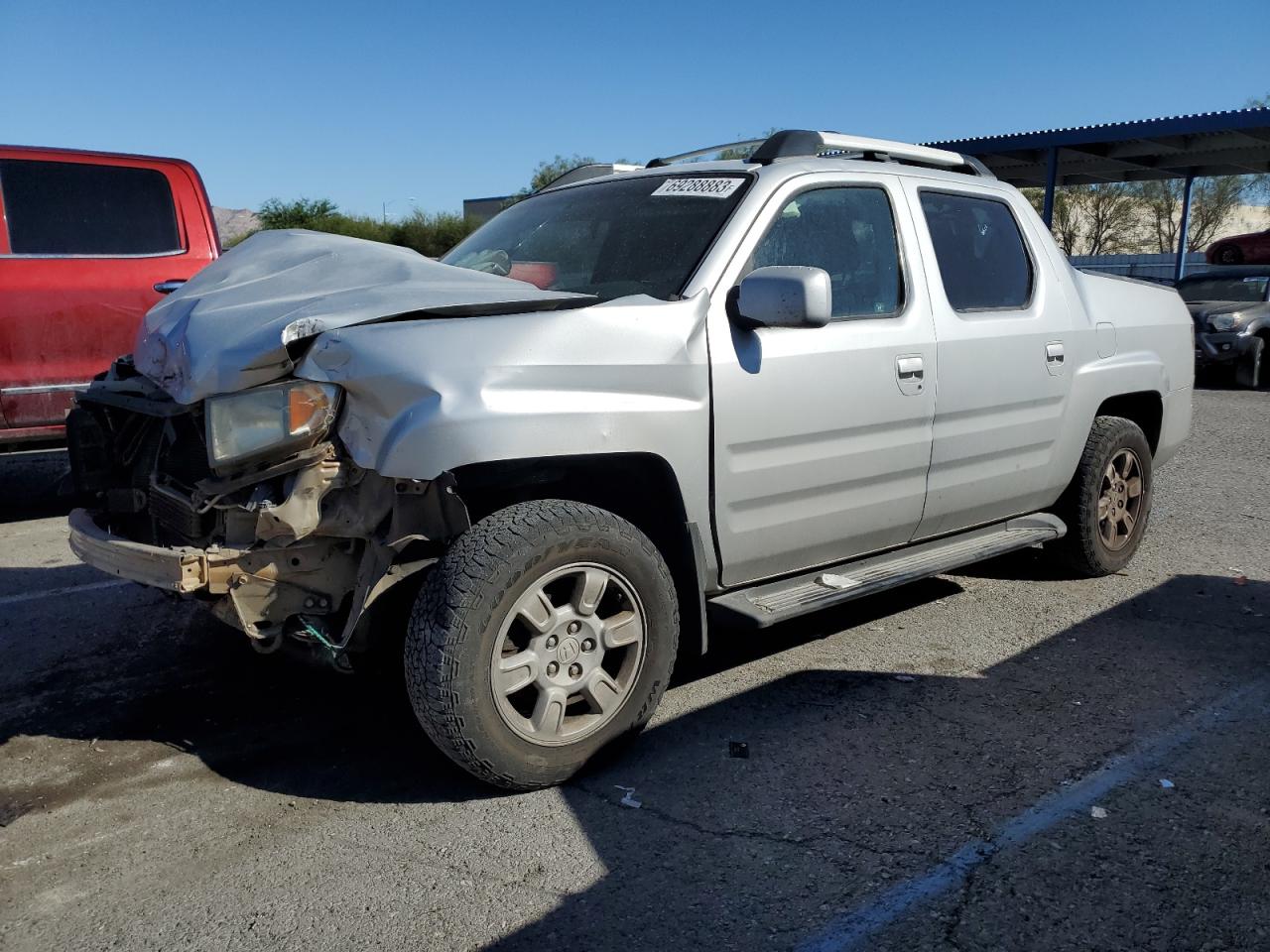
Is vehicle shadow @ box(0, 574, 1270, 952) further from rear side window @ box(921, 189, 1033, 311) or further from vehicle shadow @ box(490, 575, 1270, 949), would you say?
rear side window @ box(921, 189, 1033, 311)

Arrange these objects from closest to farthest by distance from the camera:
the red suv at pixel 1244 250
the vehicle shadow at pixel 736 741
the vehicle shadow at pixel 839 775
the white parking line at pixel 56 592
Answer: the vehicle shadow at pixel 839 775
the vehicle shadow at pixel 736 741
the white parking line at pixel 56 592
the red suv at pixel 1244 250

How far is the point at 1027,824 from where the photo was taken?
119 inches

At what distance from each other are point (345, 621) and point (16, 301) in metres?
4.37

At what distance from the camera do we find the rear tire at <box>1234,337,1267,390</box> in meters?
14.5

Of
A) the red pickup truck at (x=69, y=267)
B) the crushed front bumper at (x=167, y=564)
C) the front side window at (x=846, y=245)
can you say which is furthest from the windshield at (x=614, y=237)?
the red pickup truck at (x=69, y=267)

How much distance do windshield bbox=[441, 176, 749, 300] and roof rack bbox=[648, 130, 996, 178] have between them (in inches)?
10.1

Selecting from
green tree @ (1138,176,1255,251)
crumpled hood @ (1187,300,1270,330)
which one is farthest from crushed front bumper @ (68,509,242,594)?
green tree @ (1138,176,1255,251)

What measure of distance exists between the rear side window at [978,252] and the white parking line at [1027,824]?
1.78 metres

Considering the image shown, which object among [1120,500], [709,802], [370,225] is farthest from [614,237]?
[370,225]

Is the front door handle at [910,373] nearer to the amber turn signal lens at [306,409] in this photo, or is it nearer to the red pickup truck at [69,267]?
the amber turn signal lens at [306,409]

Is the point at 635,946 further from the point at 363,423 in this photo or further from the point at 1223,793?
the point at 1223,793

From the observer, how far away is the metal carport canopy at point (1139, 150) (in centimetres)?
1798

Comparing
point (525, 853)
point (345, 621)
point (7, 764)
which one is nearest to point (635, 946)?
point (525, 853)

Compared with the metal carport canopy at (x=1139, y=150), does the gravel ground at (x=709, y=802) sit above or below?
below
